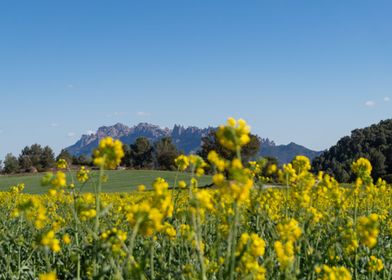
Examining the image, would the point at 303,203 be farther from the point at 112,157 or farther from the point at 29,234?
the point at 29,234

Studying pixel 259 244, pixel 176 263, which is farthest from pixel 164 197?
pixel 176 263

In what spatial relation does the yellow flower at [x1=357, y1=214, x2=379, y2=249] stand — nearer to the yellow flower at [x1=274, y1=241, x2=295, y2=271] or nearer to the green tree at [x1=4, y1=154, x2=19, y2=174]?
the yellow flower at [x1=274, y1=241, x2=295, y2=271]

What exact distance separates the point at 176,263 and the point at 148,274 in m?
0.40

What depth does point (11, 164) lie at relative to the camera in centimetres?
6912

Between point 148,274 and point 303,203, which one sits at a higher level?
point 303,203

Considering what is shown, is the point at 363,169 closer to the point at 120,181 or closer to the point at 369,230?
the point at 369,230

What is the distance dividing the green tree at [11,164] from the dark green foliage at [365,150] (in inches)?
1688

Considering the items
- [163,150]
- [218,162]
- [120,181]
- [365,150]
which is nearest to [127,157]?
[163,150]

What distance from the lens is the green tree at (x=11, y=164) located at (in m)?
68.1

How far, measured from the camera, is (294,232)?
251 cm

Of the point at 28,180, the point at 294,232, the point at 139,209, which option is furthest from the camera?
the point at 28,180

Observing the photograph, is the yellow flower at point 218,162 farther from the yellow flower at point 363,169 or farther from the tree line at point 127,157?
the tree line at point 127,157

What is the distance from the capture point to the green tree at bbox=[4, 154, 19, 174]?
2680 inches

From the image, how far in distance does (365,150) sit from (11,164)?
5360cm
